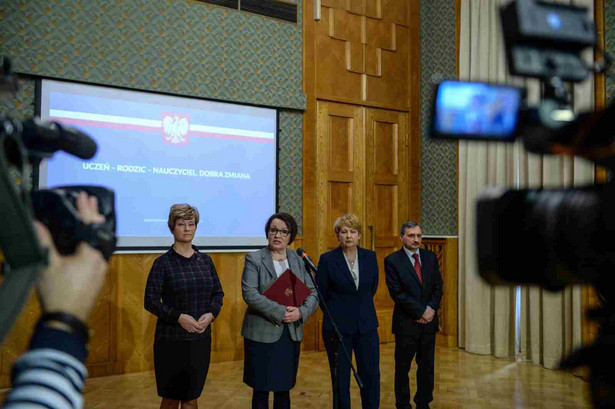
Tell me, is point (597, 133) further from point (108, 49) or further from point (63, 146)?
point (108, 49)

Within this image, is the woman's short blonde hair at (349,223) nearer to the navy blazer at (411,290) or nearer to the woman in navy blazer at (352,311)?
the woman in navy blazer at (352,311)

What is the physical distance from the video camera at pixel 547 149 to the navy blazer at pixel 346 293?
2770 mm

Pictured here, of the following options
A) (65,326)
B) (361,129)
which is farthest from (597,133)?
(361,129)

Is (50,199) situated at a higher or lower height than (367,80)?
lower

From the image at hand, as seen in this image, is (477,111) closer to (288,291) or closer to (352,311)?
(288,291)

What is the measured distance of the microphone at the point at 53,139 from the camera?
0.87 metres

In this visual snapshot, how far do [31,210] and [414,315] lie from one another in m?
3.52

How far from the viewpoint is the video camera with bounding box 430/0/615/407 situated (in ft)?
3.13

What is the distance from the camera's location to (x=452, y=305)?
22.3ft

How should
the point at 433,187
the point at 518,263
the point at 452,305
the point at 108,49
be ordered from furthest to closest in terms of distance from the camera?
the point at 433,187
the point at 452,305
the point at 108,49
the point at 518,263

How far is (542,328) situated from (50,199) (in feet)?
19.4

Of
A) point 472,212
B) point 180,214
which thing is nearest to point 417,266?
point 180,214

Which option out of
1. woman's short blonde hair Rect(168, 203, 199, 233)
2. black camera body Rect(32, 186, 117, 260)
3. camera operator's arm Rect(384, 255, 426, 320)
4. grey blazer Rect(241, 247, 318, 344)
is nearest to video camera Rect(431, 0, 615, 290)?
black camera body Rect(32, 186, 117, 260)

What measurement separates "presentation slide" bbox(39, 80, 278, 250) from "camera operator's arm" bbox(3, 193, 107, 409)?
446 cm
